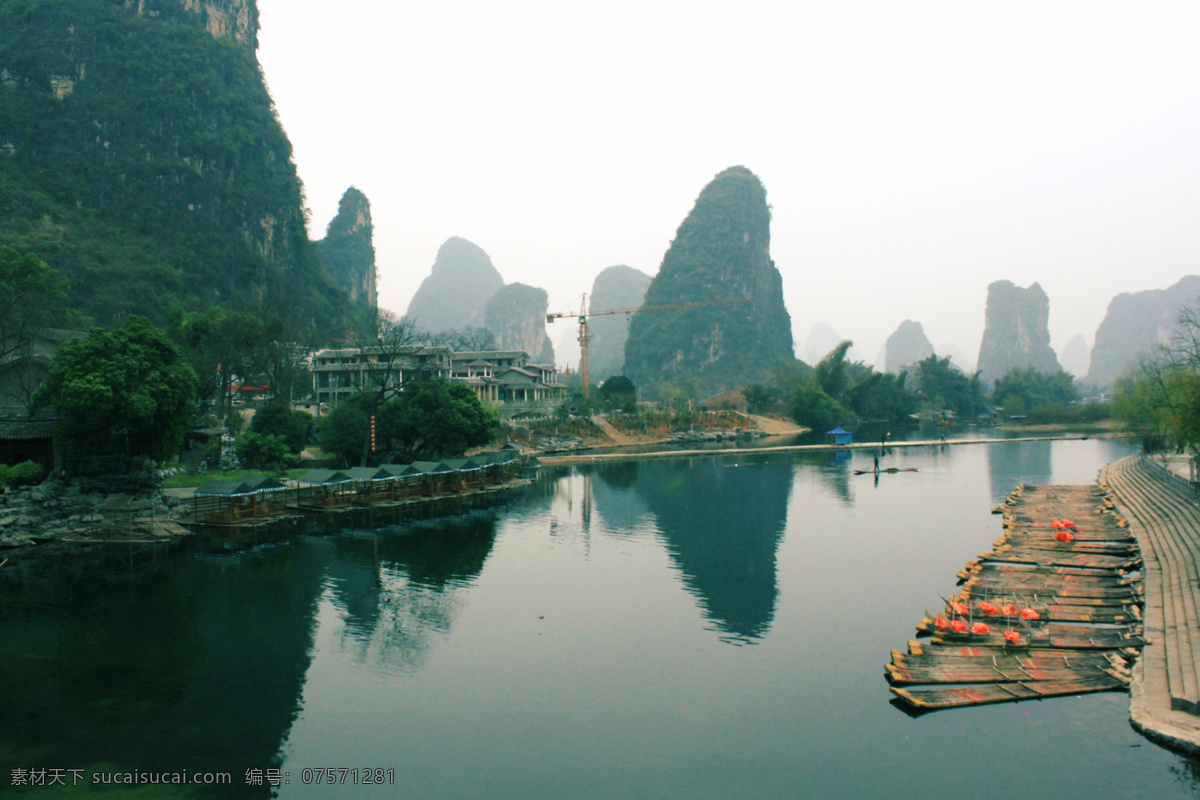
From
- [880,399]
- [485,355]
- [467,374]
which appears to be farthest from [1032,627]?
[880,399]

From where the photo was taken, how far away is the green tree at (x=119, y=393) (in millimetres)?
25297

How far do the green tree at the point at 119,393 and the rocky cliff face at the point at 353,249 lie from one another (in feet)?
355

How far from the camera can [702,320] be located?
6265 inches

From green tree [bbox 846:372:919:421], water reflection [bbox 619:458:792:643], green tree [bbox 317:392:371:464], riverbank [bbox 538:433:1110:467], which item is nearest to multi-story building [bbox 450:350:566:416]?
riverbank [bbox 538:433:1110:467]

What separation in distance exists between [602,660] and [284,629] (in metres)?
7.75

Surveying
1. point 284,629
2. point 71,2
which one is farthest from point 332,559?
point 71,2

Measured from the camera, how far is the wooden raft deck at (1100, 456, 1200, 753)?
468 inches

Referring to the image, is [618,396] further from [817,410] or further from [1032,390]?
[1032,390]

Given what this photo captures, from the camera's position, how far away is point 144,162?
81.4 metres

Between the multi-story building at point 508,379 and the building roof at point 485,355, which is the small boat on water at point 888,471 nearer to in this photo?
the multi-story building at point 508,379

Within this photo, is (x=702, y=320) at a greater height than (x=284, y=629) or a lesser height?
greater

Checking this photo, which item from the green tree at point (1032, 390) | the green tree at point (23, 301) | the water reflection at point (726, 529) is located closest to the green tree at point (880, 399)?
the green tree at point (1032, 390)

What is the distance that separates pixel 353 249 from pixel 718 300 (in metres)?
74.0

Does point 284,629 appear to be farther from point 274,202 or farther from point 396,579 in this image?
point 274,202
